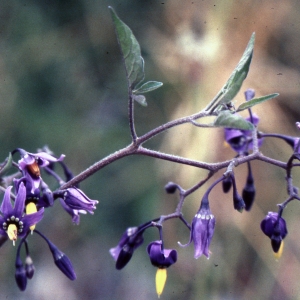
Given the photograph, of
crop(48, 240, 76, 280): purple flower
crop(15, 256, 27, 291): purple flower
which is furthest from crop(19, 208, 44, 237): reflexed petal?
crop(15, 256, 27, 291): purple flower

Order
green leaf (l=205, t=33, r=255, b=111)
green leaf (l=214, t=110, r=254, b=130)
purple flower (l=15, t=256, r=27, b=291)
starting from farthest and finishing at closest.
→ purple flower (l=15, t=256, r=27, b=291) < green leaf (l=205, t=33, r=255, b=111) < green leaf (l=214, t=110, r=254, b=130)

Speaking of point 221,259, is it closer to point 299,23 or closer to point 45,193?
point 299,23

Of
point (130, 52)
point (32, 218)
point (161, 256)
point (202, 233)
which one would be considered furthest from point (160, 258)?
point (130, 52)

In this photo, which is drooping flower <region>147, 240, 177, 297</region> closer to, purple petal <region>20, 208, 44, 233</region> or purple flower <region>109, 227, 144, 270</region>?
purple flower <region>109, 227, 144, 270</region>

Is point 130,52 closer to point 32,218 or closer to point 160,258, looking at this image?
point 32,218

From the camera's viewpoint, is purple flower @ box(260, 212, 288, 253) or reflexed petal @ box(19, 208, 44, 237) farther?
purple flower @ box(260, 212, 288, 253)

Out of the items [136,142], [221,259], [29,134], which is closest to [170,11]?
[29,134]
